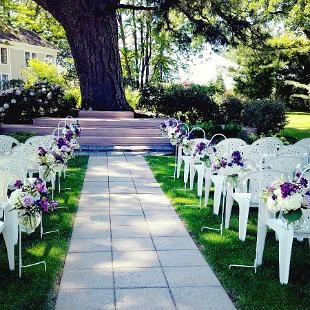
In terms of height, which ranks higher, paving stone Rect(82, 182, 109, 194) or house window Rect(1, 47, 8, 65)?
house window Rect(1, 47, 8, 65)

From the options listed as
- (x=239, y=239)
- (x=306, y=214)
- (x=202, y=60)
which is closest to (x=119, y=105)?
(x=239, y=239)

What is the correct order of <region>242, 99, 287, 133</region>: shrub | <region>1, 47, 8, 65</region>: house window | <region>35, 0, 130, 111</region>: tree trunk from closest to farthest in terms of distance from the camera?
1. <region>242, 99, 287, 133</region>: shrub
2. <region>35, 0, 130, 111</region>: tree trunk
3. <region>1, 47, 8, 65</region>: house window

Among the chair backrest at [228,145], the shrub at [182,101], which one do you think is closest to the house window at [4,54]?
the shrub at [182,101]

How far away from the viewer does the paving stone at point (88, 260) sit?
13.6 ft

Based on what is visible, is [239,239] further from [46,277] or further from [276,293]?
[46,277]

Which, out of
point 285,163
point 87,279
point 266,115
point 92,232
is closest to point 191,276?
point 87,279

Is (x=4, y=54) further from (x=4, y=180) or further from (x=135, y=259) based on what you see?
(x=135, y=259)

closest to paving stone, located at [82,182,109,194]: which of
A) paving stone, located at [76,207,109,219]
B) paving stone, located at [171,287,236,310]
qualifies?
paving stone, located at [76,207,109,219]

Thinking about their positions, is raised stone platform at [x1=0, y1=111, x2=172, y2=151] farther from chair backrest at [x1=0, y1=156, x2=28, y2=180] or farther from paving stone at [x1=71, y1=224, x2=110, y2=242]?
chair backrest at [x1=0, y1=156, x2=28, y2=180]

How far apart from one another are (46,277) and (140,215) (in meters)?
2.17

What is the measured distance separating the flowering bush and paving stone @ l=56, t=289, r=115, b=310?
10.6m

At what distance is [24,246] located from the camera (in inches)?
182

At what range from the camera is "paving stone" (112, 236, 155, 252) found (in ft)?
15.2

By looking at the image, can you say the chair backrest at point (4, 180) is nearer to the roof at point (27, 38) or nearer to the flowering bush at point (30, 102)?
the flowering bush at point (30, 102)
